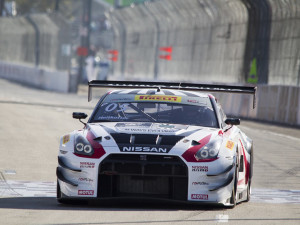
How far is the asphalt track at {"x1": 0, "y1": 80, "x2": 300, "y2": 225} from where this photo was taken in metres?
→ 7.90

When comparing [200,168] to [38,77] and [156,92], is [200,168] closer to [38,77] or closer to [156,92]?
[156,92]

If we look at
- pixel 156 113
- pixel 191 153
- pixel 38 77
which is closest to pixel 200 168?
pixel 191 153

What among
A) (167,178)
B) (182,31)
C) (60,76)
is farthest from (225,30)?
(167,178)

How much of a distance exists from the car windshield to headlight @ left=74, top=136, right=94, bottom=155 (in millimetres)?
922

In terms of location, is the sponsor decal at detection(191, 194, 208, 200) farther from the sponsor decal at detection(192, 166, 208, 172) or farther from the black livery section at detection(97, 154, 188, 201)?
the sponsor decal at detection(192, 166, 208, 172)

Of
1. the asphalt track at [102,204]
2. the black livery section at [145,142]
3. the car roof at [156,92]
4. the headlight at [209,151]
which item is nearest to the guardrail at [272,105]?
the asphalt track at [102,204]

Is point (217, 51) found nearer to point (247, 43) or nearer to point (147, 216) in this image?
point (247, 43)

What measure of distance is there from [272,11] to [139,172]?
20422 millimetres

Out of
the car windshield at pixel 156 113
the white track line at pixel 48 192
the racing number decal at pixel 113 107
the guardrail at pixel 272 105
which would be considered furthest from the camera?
the guardrail at pixel 272 105

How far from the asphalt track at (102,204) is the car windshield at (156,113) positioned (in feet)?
3.25

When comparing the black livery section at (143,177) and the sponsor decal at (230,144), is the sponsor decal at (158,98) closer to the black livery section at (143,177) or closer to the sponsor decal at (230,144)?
the sponsor decal at (230,144)

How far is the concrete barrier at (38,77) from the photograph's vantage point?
46.3 meters

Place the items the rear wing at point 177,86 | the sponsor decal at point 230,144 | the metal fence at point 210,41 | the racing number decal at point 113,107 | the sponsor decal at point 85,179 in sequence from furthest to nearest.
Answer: the metal fence at point 210,41 < the rear wing at point 177,86 < the racing number decal at point 113,107 < the sponsor decal at point 230,144 < the sponsor decal at point 85,179

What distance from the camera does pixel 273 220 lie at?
8078mm
